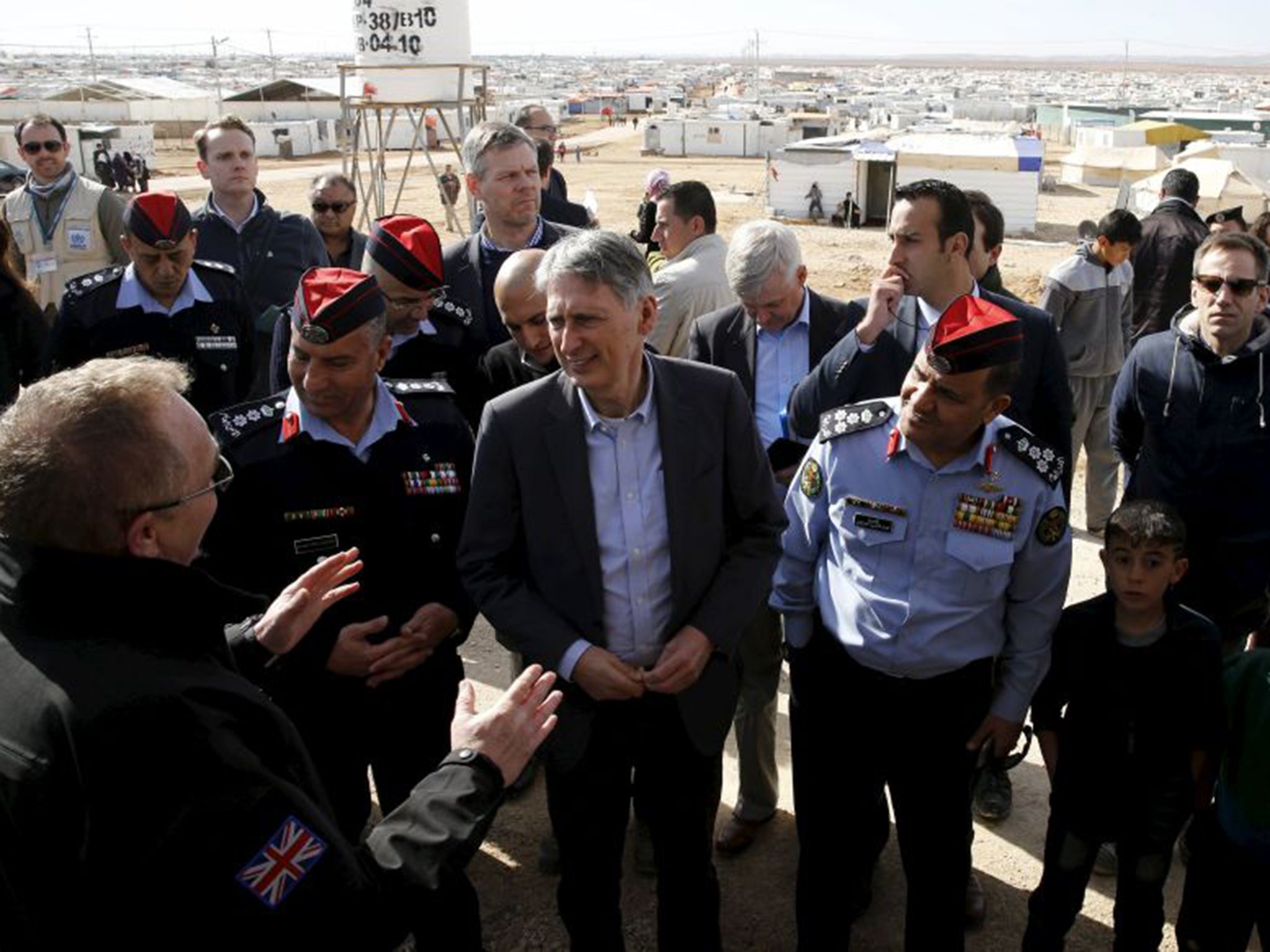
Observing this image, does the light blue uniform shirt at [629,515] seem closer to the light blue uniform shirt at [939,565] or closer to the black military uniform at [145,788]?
the light blue uniform shirt at [939,565]

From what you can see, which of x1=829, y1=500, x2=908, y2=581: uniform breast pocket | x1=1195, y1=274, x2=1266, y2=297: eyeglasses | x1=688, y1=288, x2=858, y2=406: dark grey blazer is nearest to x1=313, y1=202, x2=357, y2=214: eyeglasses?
x1=688, y1=288, x2=858, y2=406: dark grey blazer

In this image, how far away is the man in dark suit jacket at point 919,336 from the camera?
3.39 metres

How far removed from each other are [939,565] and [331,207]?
14.2ft

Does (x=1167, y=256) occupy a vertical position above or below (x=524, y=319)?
below

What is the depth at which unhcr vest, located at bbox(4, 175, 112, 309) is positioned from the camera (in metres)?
6.03

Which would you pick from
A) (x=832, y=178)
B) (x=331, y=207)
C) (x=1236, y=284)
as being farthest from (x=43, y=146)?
(x=832, y=178)

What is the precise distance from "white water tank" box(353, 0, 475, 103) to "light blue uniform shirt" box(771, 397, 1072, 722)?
520 inches

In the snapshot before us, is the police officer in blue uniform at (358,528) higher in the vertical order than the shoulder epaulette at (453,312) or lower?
lower

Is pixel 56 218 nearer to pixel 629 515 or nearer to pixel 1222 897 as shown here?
pixel 629 515

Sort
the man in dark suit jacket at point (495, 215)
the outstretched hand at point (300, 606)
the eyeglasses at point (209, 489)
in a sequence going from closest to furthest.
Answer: the eyeglasses at point (209, 489), the outstretched hand at point (300, 606), the man in dark suit jacket at point (495, 215)

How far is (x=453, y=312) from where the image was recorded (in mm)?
4008

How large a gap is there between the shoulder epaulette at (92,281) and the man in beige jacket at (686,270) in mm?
2269

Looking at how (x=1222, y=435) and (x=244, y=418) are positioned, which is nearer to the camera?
(x=244, y=418)

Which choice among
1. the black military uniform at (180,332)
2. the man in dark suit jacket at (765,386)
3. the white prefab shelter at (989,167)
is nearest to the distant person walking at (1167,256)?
the man in dark suit jacket at (765,386)
